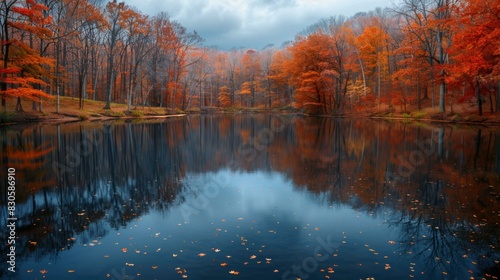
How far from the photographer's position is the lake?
17.7 feet

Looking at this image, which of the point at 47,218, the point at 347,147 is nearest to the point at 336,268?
the point at 47,218

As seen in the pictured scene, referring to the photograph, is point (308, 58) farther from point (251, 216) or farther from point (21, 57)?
point (251, 216)

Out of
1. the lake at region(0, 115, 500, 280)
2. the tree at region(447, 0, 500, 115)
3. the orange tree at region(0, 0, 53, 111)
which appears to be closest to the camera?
the lake at region(0, 115, 500, 280)

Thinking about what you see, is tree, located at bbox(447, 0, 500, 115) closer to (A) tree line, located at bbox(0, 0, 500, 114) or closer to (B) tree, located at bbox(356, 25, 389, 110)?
(A) tree line, located at bbox(0, 0, 500, 114)

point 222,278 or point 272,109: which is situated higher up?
point 272,109

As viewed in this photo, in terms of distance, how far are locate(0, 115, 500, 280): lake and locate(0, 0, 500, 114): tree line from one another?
1769 cm

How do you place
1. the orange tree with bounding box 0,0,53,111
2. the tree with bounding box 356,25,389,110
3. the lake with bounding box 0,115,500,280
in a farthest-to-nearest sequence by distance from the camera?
the tree with bounding box 356,25,389,110, the orange tree with bounding box 0,0,53,111, the lake with bounding box 0,115,500,280

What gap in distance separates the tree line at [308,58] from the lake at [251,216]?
1769cm

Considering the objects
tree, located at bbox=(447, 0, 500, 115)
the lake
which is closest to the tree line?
tree, located at bbox=(447, 0, 500, 115)

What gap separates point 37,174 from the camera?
1130cm

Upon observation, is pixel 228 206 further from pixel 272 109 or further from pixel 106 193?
pixel 272 109

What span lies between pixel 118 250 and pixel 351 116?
45344 mm

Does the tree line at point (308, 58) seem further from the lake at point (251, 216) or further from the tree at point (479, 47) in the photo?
the lake at point (251, 216)

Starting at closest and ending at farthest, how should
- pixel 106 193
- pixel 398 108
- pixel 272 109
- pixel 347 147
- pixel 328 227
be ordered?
pixel 328 227 → pixel 106 193 → pixel 347 147 → pixel 398 108 → pixel 272 109
